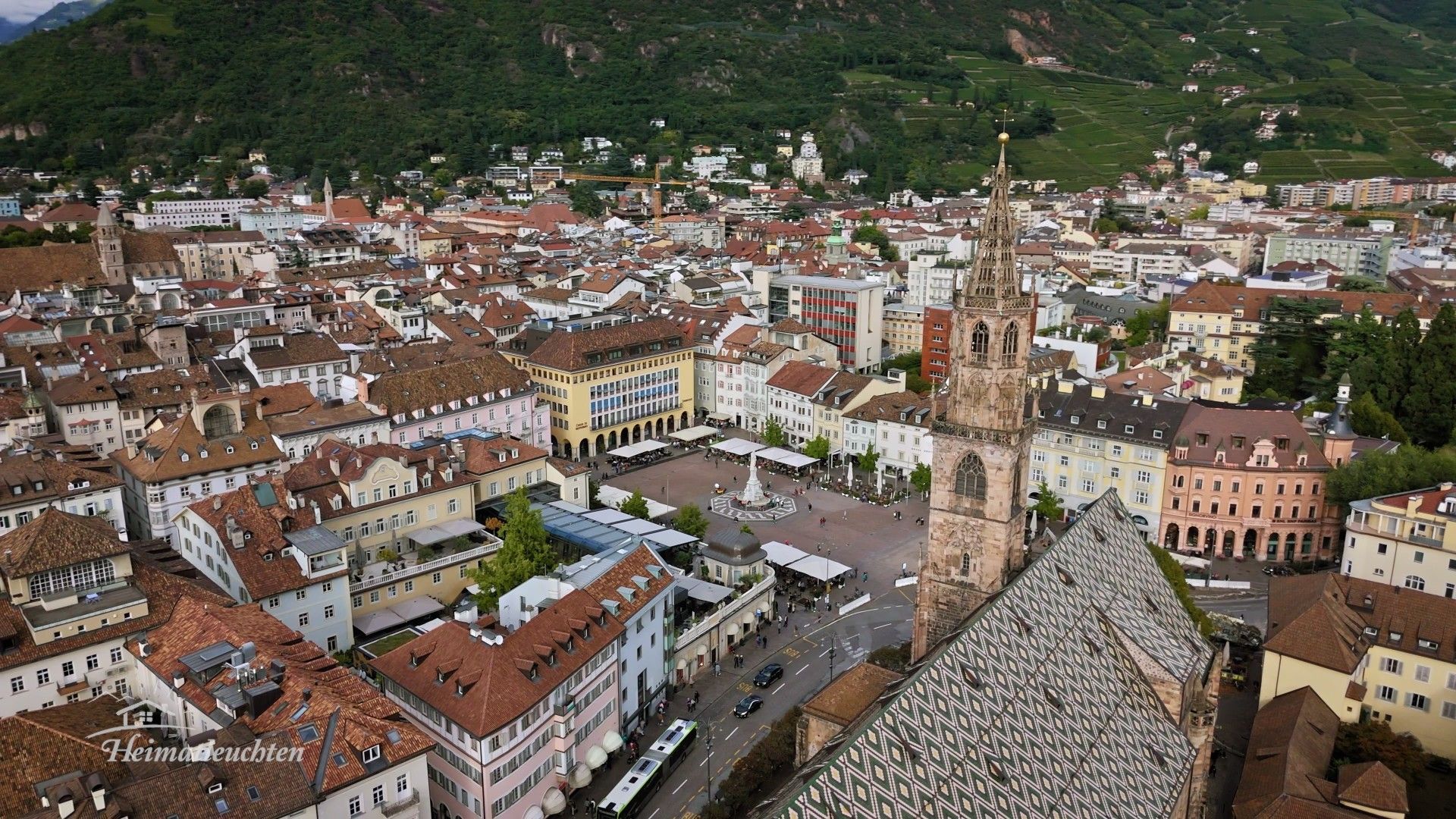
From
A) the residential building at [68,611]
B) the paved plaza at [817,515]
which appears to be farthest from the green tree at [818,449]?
A: the residential building at [68,611]

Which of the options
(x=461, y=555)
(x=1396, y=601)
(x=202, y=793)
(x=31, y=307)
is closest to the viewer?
(x=202, y=793)

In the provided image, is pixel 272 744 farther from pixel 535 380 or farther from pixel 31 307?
pixel 31 307

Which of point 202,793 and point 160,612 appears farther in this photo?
point 160,612

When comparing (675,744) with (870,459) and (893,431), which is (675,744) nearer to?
(870,459)

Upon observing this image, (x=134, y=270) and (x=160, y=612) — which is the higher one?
(x=134, y=270)

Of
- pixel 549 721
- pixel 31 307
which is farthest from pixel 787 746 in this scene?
pixel 31 307

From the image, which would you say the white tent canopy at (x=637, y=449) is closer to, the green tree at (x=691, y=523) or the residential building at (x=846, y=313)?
the green tree at (x=691, y=523)

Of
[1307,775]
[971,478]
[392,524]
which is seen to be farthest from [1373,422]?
[392,524]
